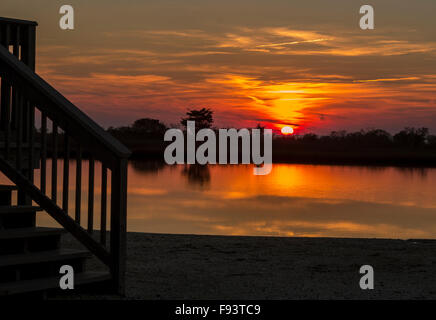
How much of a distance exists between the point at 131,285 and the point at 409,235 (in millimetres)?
12939

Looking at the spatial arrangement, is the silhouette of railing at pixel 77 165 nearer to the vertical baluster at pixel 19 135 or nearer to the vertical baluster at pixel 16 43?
the vertical baluster at pixel 19 135

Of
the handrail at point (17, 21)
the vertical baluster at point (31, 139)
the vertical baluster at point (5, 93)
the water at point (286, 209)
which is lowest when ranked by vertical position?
the water at point (286, 209)

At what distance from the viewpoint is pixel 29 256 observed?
18.4ft

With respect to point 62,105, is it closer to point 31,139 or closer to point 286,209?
point 31,139

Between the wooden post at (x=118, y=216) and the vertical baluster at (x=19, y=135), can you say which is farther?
the vertical baluster at (x=19, y=135)

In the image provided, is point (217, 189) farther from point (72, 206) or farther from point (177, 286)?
point (177, 286)

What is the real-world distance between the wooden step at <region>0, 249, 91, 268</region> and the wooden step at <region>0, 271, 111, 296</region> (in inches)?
6.7

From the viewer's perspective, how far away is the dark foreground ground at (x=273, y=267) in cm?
630

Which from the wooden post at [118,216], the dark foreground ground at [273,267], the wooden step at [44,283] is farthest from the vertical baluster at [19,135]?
the dark foreground ground at [273,267]

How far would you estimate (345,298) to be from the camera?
6062mm

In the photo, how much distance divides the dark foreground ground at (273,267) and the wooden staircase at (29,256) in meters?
0.32

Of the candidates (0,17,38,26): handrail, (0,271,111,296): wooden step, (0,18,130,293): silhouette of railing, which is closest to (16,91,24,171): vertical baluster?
(0,18,130,293): silhouette of railing

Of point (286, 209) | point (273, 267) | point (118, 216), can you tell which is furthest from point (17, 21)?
point (286, 209)

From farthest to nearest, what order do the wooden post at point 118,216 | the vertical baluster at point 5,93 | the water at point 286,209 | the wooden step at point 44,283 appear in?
the water at point 286,209 < the vertical baluster at point 5,93 < the wooden post at point 118,216 < the wooden step at point 44,283
